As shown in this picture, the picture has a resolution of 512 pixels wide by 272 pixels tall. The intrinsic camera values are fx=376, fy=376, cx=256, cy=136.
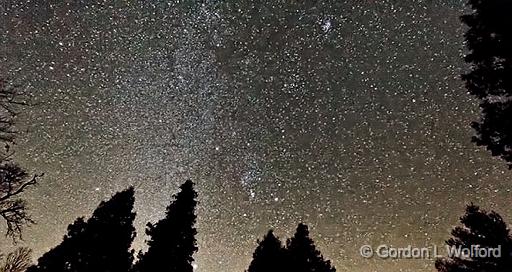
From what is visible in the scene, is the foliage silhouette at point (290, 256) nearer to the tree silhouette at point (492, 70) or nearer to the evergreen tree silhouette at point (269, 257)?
the evergreen tree silhouette at point (269, 257)

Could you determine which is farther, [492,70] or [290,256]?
[290,256]

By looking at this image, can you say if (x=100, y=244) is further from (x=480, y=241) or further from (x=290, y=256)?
(x=480, y=241)

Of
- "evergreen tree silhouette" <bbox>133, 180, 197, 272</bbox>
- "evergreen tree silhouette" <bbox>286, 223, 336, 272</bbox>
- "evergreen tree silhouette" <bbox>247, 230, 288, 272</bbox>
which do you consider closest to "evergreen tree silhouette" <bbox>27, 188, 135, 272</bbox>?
"evergreen tree silhouette" <bbox>133, 180, 197, 272</bbox>

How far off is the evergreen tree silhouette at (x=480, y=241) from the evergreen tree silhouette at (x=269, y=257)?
662 centimetres

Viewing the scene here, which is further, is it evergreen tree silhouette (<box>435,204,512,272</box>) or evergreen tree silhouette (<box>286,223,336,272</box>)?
evergreen tree silhouette (<box>286,223,336,272</box>)

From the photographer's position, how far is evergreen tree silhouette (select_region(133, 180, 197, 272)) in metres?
16.8

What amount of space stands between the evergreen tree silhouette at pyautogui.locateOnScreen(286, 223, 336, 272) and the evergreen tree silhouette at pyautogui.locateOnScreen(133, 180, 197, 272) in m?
4.61

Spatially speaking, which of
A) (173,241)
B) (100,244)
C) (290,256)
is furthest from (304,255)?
(100,244)

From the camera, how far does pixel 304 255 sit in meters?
17.4

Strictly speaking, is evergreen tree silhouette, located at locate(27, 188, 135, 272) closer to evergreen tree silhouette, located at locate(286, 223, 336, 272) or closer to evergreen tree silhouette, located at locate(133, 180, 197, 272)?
evergreen tree silhouette, located at locate(133, 180, 197, 272)

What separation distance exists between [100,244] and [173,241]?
124 inches

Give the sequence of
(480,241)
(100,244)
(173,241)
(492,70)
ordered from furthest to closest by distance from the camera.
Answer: (173,241) < (100,244) < (480,241) < (492,70)

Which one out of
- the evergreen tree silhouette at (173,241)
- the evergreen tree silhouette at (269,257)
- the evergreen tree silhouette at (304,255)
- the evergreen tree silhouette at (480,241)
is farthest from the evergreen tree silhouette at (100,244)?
the evergreen tree silhouette at (480,241)

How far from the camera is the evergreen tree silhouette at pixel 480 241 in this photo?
479 inches
